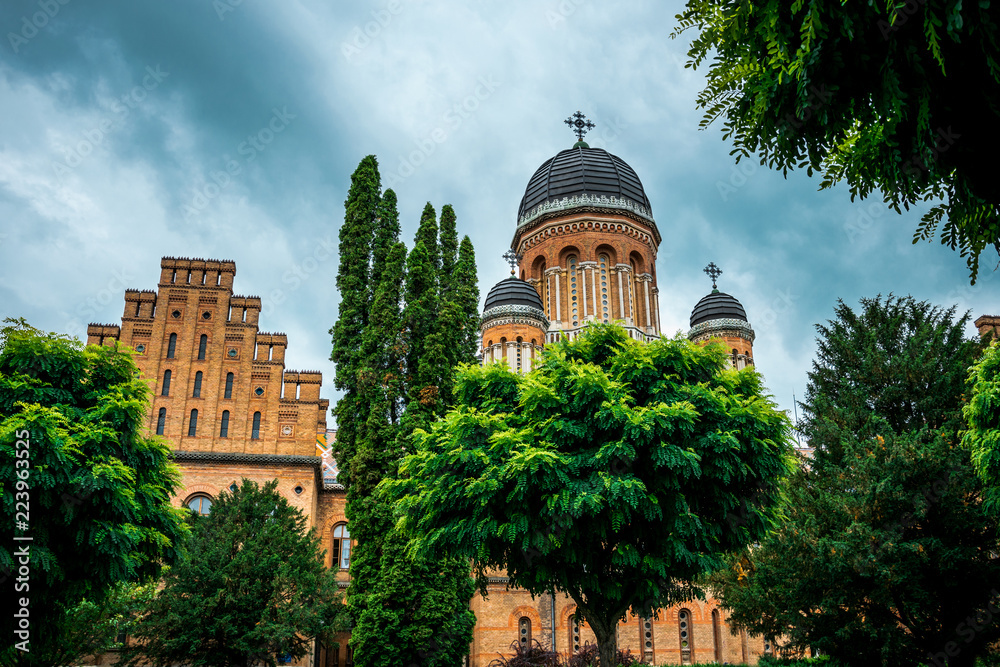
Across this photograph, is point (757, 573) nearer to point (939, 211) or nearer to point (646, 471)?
point (646, 471)

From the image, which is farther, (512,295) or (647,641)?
(512,295)

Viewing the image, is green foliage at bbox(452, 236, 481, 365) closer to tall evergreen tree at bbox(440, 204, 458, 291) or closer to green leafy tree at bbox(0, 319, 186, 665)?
tall evergreen tree at bbox(440, 204, 458, 291)

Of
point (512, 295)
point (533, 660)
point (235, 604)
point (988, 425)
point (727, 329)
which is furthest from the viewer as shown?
point (727, 329)

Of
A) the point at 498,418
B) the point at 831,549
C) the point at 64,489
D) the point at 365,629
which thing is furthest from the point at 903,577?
the point at 64,489

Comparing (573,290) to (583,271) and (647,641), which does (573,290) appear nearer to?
(583,271)

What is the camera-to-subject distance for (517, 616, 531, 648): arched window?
32062 millimetres

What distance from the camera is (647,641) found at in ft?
111

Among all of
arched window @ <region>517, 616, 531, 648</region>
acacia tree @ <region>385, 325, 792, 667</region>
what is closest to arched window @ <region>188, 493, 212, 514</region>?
acacia tree @ <region>385, 325, 792, 667</region>

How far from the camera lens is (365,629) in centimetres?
1927

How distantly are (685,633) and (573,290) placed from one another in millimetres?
20962

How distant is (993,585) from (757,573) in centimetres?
532

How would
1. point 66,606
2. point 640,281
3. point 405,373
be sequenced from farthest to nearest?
point 640,281 < point 405,373 < point 66,606

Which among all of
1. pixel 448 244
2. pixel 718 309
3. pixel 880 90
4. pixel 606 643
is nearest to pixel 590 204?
pixel 718 309

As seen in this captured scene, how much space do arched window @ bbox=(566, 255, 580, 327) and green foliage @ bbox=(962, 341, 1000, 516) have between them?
2965 cm
